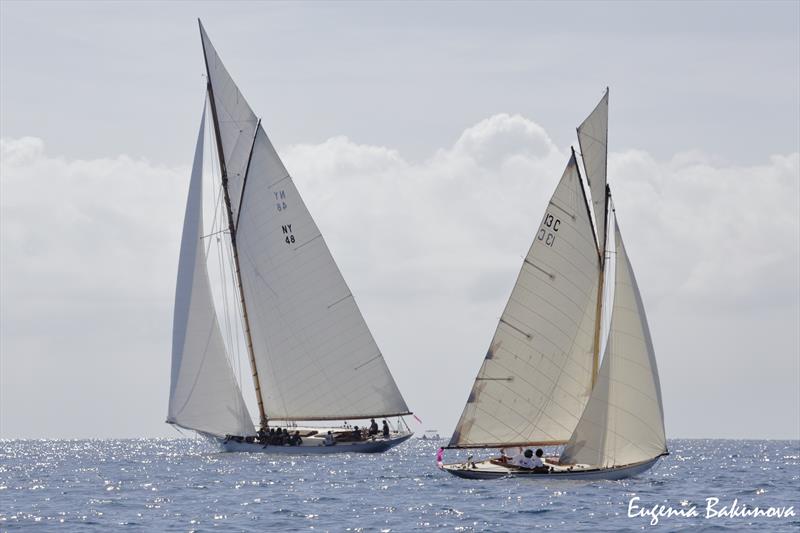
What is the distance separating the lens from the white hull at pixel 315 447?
261ft

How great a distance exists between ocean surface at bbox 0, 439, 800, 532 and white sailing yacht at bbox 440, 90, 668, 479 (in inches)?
63.4

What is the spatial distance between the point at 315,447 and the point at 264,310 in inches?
332

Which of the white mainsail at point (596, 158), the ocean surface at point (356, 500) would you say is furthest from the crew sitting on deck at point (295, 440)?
the white mainsail at point (596, 158)

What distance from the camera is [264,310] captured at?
254 ft

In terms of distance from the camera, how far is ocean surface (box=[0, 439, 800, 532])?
149ft

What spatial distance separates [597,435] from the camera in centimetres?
5391

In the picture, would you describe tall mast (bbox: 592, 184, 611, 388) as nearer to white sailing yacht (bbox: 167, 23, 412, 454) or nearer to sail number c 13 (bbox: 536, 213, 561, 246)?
sail number c 13 (bbox: 536, 213, 561, 246)

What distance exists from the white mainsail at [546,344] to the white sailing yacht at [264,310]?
21.1m

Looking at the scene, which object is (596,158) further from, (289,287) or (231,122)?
(231,122)

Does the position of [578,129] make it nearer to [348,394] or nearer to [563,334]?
[563,334]

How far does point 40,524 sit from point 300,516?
8.21 m

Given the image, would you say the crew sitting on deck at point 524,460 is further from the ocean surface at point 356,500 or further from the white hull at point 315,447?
the white hull at point 315,447

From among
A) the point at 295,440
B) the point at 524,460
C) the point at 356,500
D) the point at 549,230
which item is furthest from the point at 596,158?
the point at 295,440

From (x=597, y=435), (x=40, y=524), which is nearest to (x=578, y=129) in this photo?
(x=597, y=435)
